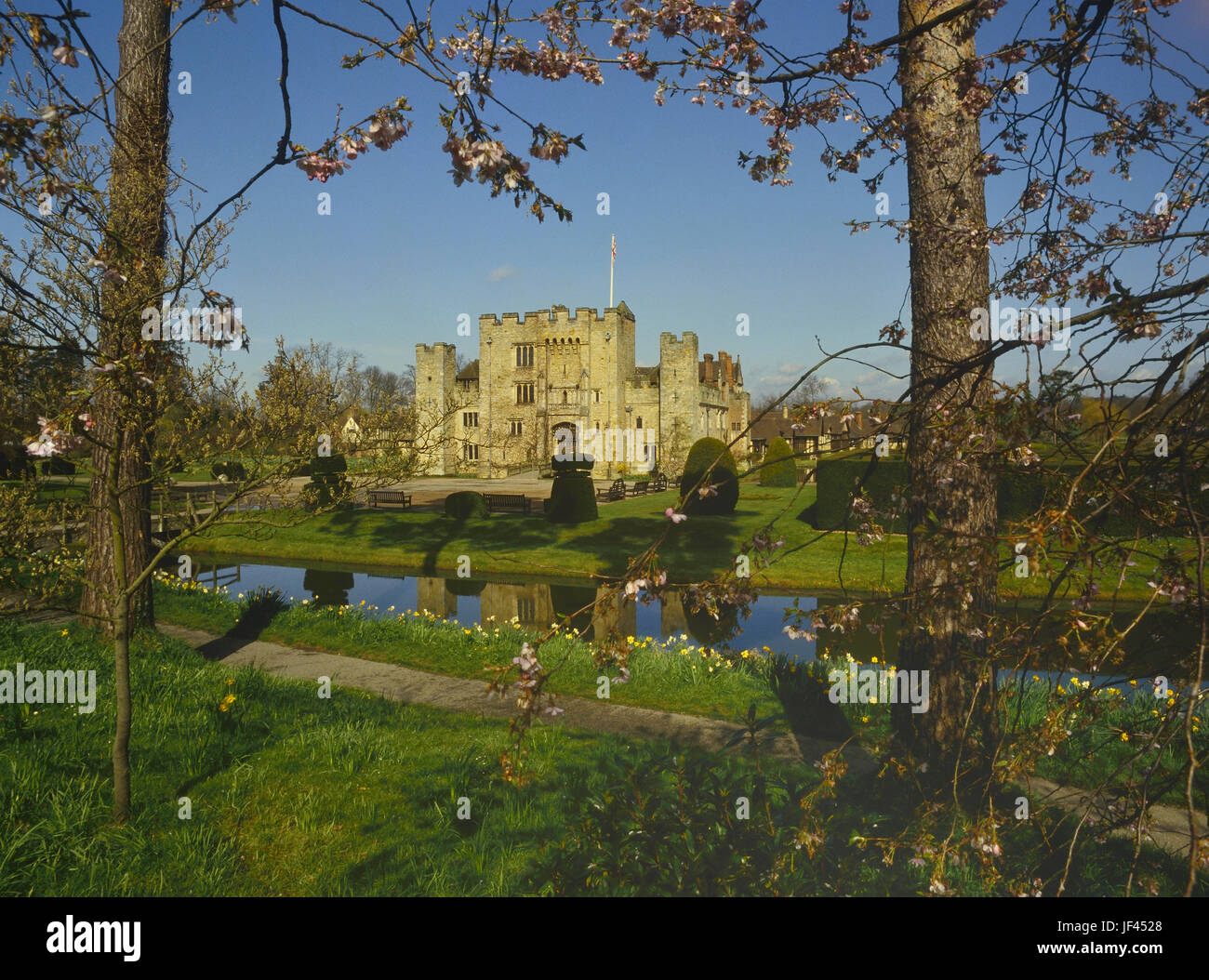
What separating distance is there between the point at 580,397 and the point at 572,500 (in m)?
29.1

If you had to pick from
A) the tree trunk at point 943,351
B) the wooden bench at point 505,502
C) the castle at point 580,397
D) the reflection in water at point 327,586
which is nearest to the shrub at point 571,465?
the wooden bench at point 505,502

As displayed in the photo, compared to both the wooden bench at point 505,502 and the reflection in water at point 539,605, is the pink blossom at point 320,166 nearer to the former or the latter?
the reflection in water at point 539,605

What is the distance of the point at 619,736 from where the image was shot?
24.6 feet

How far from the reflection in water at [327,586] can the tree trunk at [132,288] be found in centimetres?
698

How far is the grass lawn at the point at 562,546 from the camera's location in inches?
742

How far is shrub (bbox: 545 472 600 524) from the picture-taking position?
2605 centimetres

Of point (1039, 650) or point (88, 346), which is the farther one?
point (88, 346)

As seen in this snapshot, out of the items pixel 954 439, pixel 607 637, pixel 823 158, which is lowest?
pixel 607 637

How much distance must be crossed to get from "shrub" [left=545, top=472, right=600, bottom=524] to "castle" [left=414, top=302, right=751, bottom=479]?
85.1ft

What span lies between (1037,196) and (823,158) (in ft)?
4.35

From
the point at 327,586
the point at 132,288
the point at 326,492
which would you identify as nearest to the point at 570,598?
the point at 327,586

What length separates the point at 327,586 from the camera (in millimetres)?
19344
